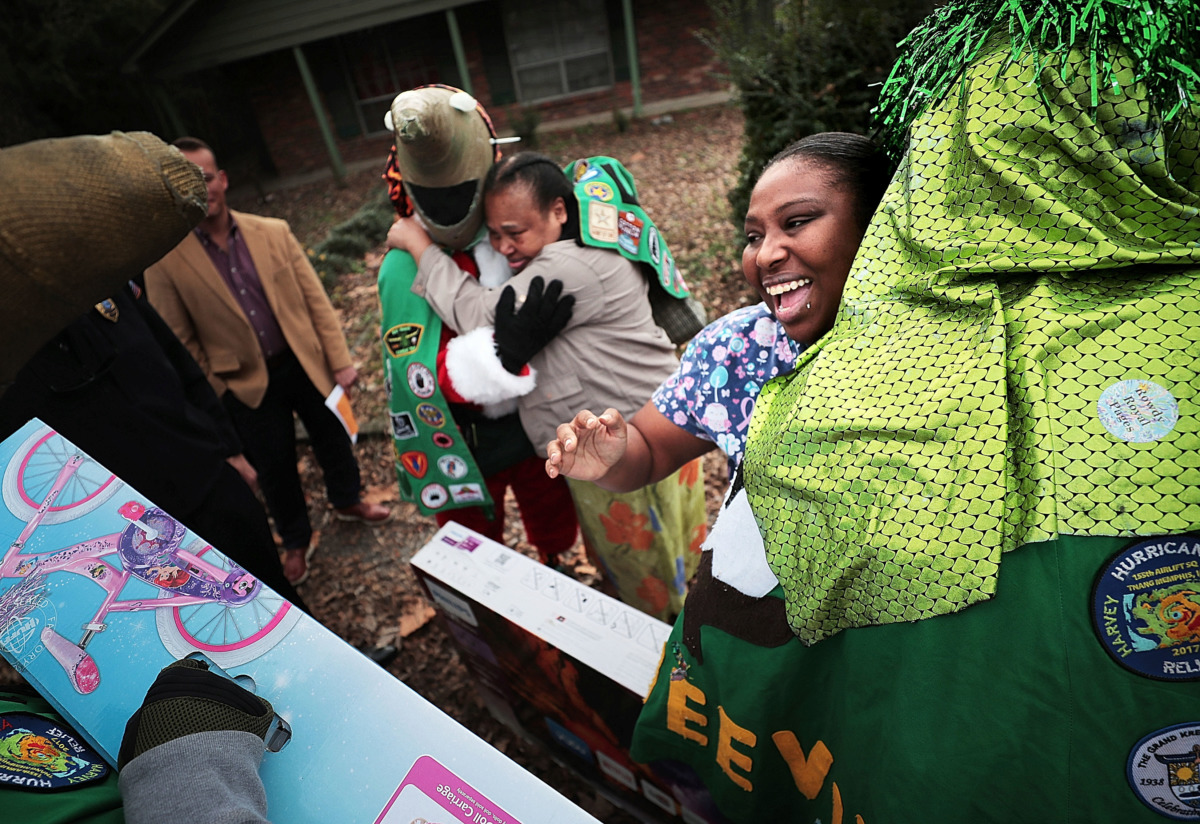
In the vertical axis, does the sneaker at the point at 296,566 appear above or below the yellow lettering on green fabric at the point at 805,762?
below

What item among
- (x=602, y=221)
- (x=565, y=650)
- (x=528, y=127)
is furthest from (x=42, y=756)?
(x=528, y=127)

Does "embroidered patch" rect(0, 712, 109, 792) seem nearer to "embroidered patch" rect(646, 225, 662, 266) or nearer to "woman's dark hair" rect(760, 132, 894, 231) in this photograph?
"woman's dark hair" rect(760, 132, 894, 231)

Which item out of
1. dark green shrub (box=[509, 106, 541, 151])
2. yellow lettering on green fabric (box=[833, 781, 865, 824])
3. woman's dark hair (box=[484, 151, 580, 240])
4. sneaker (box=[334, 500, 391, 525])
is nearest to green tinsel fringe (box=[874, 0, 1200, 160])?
yellow lettering on green fabric (box=[833, 781, 865, 824])

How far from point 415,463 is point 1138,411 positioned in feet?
8.54

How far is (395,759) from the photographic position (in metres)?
1.27

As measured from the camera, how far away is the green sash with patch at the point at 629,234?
8.37 ft

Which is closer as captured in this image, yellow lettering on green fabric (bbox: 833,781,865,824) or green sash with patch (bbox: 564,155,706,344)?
yellow lettering on green fabric (bbox: 833,781,865,824)

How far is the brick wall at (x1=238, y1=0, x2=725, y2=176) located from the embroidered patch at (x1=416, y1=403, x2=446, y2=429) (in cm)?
1137

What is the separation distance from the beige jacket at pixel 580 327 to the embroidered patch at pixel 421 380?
0.24m

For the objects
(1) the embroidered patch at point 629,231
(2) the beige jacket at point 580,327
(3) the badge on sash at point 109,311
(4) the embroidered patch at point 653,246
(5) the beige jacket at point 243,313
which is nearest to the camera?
(3) the badge on sash at point 109,311

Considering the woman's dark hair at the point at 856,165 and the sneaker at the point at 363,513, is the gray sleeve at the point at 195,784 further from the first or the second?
the sneaker at the point at 363,513

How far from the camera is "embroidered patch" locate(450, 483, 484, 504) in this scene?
2.82 meters

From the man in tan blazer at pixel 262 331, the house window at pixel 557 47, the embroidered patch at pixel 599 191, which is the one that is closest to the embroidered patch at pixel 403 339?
the embroidered patch at pixel 599 191

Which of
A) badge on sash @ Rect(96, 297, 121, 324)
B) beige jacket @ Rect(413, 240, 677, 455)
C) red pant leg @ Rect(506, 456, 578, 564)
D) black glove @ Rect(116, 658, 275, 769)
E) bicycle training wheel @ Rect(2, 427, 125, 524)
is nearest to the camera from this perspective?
black glove @ Rect(116, 658, 275, 769)
